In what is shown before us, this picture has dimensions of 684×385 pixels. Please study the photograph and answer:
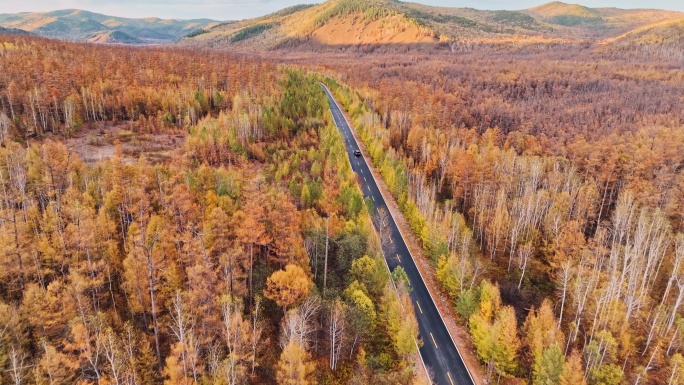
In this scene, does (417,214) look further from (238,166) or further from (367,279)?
(238,166)

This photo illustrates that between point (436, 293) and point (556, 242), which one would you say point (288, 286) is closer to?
point (436, 293)

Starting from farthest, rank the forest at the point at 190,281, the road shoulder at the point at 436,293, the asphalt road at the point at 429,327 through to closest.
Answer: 1. the road shoulder at the point at 436,293
2. the asphalt road at the point at 429,327
3. the forest at the point at 190,281

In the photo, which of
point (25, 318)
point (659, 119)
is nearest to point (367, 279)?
point (25, 318)

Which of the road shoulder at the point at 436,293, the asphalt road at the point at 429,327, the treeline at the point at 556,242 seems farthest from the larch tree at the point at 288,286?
the treeline at the point at 556,242

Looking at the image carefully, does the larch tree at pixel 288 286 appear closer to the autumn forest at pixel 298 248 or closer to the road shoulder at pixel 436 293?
the autumn forest at pixel 298 248

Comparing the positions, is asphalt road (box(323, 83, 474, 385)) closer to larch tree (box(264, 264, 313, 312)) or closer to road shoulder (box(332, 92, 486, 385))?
road shoulder (box(332, 92, 486, 385))

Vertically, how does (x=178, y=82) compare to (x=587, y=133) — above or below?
above
